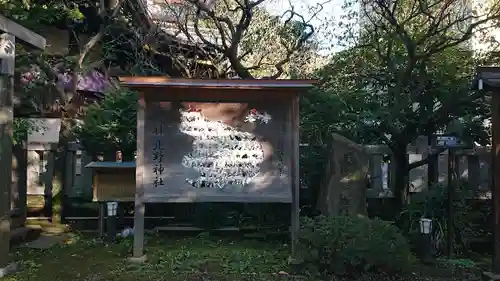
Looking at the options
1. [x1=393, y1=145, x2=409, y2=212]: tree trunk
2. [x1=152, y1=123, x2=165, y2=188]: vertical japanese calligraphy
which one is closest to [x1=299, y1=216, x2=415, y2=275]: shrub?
[x1=152, y1=123, x2=165, y2=188]: vertical japanese calligraphy

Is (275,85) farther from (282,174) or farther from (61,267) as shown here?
(61,267)

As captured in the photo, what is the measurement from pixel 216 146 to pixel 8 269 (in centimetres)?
319

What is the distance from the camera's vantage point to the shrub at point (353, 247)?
6.34 metres

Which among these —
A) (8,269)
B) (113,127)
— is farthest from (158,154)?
(113,127)

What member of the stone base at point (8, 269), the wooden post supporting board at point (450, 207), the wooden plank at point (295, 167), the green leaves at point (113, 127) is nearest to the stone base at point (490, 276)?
the wooden post supporting board at point (450, 207)

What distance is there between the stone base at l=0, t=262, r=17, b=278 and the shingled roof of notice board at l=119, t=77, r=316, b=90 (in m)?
2.82

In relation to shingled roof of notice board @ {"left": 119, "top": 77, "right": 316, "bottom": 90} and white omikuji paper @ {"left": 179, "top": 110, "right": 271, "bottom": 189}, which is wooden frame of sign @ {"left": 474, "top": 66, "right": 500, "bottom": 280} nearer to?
shingled roof of notice board @ {"left": 119, "top": 77, "right": 316, "bottom": 90}

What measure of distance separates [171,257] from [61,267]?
1535 millimetres

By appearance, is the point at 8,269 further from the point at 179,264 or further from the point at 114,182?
the point at 114,182

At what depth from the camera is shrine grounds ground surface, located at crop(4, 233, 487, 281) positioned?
6602mm

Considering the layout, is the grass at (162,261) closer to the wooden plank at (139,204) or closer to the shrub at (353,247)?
the wooden plank at (139,204)

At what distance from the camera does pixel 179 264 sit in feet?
23.1

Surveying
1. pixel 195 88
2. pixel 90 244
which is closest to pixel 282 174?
pixel 195 88

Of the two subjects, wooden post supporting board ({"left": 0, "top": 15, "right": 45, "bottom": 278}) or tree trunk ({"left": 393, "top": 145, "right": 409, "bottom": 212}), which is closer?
wooden post supporting board ({"left": 0, "top": 15, "right": 45, "bottom": 278})
